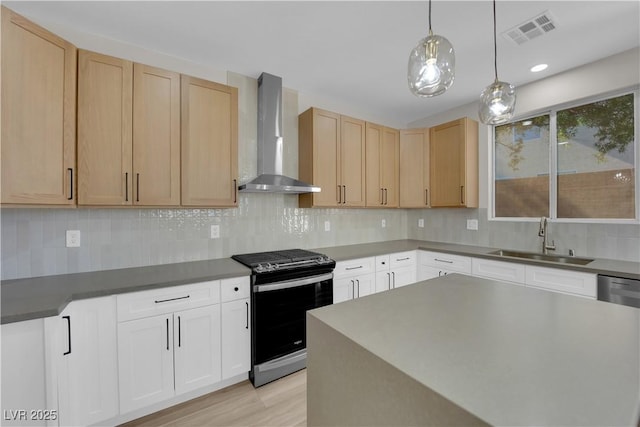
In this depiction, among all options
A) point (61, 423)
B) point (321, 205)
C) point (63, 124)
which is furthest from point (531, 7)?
point (61, 423)

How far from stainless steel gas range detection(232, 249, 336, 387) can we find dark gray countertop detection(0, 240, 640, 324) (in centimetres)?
18

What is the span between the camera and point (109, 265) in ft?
6.65

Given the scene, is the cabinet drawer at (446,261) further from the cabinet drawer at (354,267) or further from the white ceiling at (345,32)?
the white ceiling at (345,32)

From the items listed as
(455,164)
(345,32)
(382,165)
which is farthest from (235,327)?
(455,164)

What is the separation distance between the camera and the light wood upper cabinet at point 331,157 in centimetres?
279

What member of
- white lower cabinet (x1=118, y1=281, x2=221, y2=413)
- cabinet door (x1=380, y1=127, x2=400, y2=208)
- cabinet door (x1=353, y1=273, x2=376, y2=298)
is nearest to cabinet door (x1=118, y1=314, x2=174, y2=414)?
white lower cabinet (x1=118, y1=281, x2=221, y2=413)

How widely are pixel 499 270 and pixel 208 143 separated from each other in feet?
9.36

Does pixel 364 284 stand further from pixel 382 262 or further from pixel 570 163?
pixel 570 163

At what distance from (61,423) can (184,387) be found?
1.98 feet

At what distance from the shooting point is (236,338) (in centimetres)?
199

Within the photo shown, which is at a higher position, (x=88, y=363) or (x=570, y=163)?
(x=570, y=163)

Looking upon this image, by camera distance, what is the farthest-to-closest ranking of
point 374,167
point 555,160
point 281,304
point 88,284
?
1. point 374,167
2. point 555,160
3. point 281,304
4. point 88,284

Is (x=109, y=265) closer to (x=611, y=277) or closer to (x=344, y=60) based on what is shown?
(x=344, y=60)

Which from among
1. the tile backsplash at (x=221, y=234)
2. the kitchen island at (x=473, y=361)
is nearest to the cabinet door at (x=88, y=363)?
the tile backsplash at (x=221, y=234)
